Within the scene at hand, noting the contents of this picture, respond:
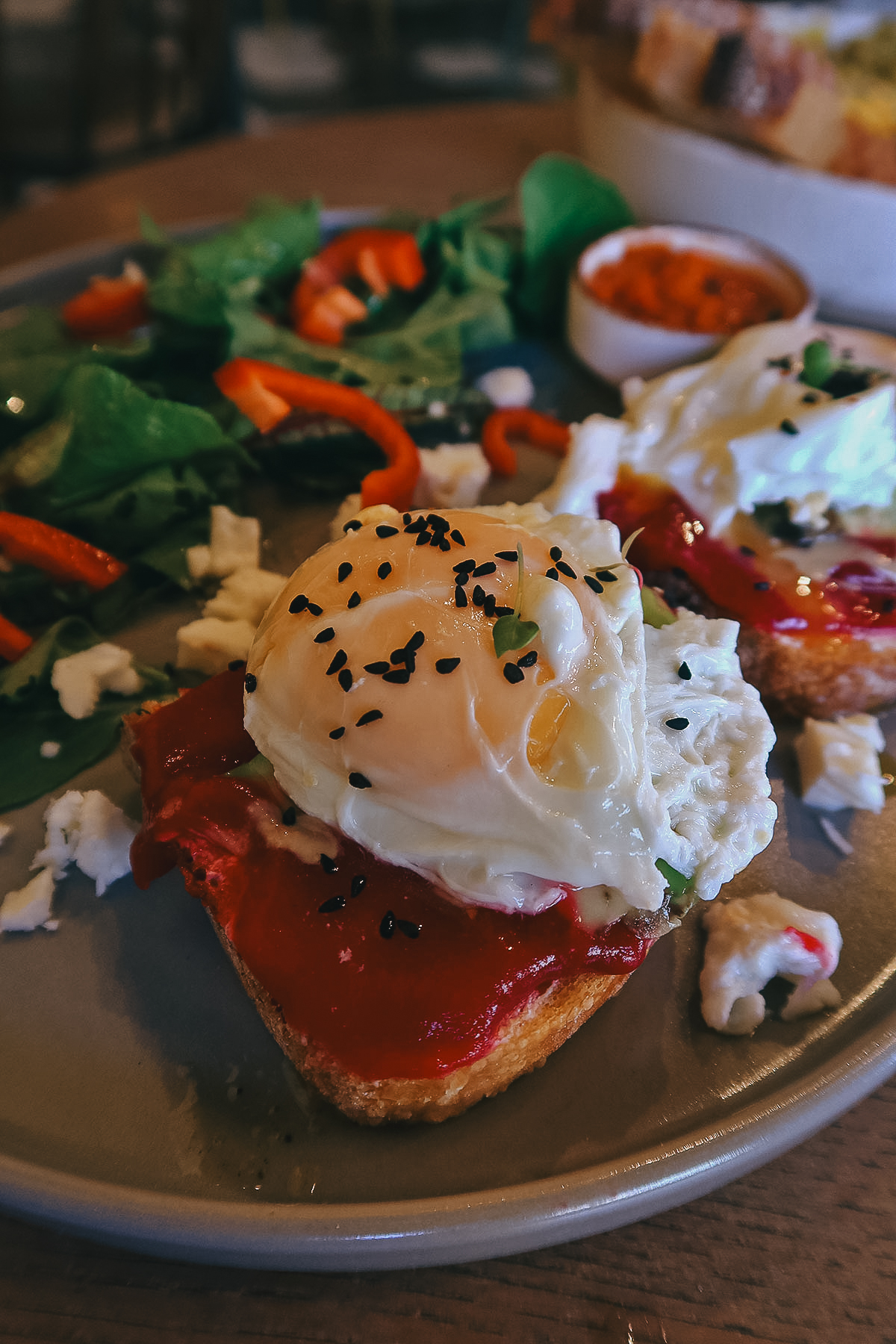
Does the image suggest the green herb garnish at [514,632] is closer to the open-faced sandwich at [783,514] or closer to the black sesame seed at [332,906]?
the black sesame seed at [332,906]

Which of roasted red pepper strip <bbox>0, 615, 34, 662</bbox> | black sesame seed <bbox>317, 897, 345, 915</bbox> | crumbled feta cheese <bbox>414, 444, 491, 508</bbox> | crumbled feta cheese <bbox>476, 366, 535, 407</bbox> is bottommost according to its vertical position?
roasted red pepper strip <bbox>0, 615, 34, 662</bbox>

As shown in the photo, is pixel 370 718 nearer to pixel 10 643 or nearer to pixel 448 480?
pixel 10 643

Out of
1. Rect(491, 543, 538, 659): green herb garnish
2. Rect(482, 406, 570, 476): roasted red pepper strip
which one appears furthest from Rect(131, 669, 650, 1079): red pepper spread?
Rect(482, 406, 570, 476): roasted red pepper strip

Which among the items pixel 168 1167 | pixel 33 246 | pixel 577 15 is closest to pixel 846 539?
pixel 168 1167

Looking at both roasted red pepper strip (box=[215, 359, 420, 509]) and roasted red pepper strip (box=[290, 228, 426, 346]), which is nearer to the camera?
roasted red pepper strip (box=[215, 359, 420, 509])

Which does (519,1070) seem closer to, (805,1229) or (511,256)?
(805,1229)

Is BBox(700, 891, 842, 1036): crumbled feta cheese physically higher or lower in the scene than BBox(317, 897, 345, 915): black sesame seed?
lower

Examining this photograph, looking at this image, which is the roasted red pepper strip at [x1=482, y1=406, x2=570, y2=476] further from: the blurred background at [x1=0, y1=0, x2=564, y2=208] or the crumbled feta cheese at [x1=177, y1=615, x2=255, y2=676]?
the blurred background at [x1=0, y1=0, x2=564, y2=208]

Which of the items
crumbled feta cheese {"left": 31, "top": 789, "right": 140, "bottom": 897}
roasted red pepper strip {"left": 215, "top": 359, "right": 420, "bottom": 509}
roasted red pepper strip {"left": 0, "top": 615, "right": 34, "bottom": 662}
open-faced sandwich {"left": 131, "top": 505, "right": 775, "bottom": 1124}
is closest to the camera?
open-faced sandwich {"left": 131, "top": 505, "right": 775, "bottom": 1124}
